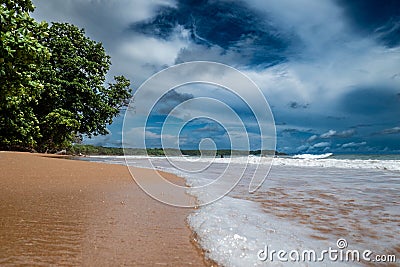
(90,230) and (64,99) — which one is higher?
(64,99)

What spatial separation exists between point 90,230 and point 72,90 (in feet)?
48.7

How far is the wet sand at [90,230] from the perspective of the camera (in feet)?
6.82

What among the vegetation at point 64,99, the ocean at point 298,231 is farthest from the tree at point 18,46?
the vegetation at point 64,99

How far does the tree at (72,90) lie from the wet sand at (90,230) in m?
11.3

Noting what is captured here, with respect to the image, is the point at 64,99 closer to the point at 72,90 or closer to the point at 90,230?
the point at 72,90

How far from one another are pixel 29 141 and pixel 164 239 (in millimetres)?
14208

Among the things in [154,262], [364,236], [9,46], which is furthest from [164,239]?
[9,46]

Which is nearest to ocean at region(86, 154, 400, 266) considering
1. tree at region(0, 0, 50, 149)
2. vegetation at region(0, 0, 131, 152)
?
tree at region(0, 0, 50, 149)

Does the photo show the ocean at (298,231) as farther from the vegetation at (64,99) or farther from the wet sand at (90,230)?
the vegetation at (64,99)

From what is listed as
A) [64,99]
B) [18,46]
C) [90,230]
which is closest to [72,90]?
[64,99]

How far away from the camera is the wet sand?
208 centimetres

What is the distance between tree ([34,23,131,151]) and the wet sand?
11.3 m

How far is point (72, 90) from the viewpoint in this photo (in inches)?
611

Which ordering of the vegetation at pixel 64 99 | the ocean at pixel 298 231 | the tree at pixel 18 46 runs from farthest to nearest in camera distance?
the vegetation at pixel 64 99 < the tree at pixel 18 46 < the ocean at pixel 298 231
